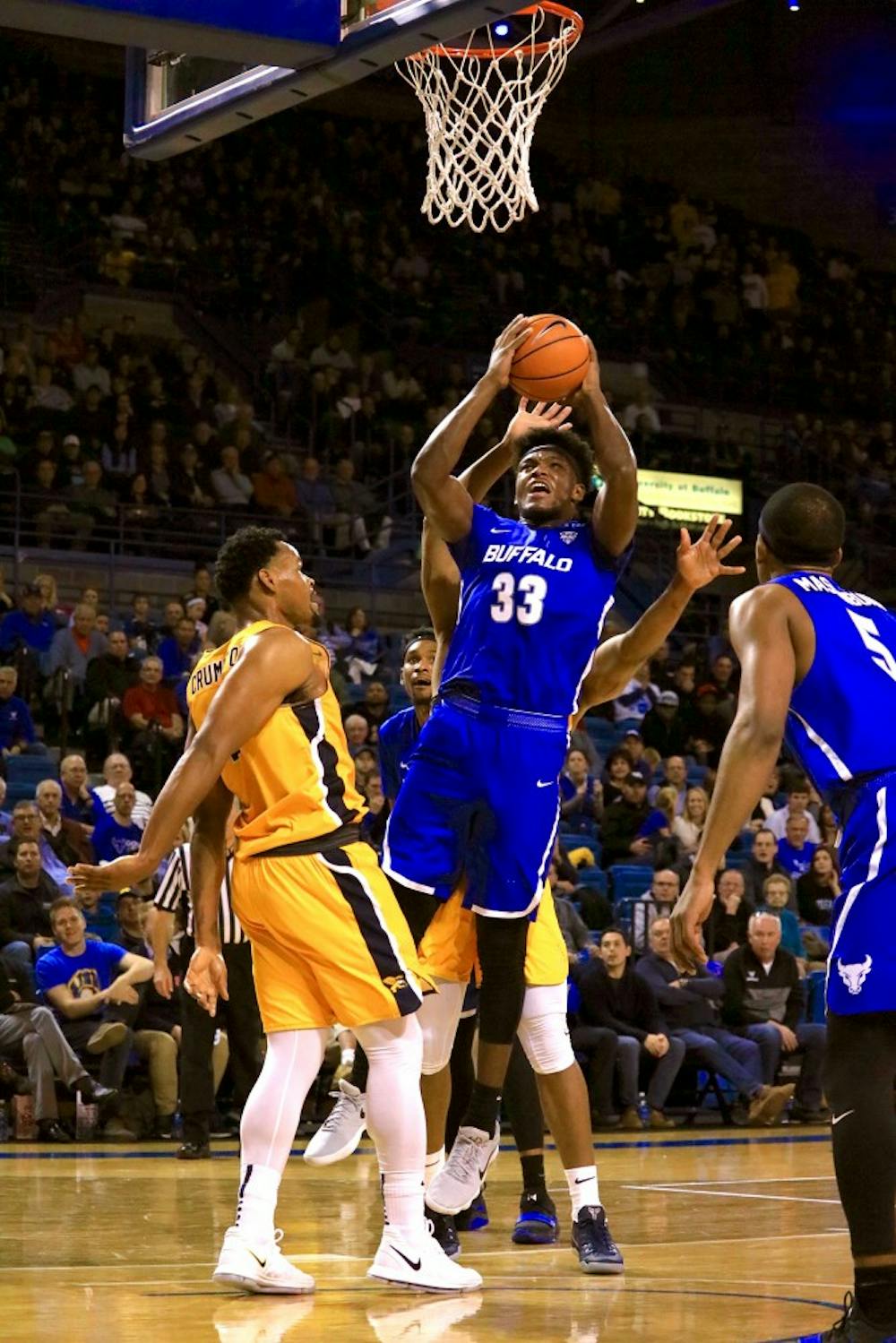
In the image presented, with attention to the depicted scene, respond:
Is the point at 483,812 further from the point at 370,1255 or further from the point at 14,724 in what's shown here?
the point at 14,724

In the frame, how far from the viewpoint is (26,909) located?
11.5 meters

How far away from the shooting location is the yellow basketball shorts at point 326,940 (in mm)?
5215

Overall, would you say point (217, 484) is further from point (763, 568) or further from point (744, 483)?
point (763, 568)

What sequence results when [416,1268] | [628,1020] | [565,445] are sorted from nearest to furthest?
[416,1268] → [565,445] → [628,1020]

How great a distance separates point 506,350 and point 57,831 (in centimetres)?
731

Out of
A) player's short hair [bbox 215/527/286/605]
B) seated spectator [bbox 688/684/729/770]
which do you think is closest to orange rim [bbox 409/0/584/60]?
player's short hair [bbox 215/527/286/605]

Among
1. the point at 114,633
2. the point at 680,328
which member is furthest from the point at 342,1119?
the point at 680,328

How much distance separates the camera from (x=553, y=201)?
2556cm

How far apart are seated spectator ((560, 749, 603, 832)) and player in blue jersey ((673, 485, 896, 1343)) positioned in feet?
35.0

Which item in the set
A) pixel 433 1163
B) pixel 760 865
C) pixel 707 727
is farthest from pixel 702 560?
pixel 707 727

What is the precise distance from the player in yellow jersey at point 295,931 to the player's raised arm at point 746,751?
1066mm

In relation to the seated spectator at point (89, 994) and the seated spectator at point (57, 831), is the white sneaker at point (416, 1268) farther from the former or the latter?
the seated spectator at point (57, 831)

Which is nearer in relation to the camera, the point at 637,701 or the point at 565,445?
the point at 565,445

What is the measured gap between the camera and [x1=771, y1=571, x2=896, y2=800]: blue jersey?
454cm
